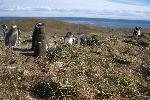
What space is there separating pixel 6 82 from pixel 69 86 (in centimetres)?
217

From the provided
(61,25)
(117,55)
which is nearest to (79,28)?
(61,25)

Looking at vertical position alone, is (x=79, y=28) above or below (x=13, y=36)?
below

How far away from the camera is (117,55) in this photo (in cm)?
2167

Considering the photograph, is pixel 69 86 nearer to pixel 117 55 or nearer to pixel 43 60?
pixel 43 60

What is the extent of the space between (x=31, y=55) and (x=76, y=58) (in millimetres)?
2454

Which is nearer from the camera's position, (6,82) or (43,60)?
(6,82)

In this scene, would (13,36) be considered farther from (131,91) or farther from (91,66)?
(131,91)

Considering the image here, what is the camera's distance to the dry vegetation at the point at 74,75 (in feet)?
48.4

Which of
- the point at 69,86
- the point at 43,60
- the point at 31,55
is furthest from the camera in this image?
the point at 31,55

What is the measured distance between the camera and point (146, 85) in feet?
56.5

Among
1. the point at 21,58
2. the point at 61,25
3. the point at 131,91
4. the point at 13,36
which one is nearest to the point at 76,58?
the point at 21,58

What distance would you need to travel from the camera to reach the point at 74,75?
650 inches

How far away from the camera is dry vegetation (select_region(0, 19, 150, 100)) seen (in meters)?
14.7

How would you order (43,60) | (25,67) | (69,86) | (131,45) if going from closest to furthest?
1. (69,86)
2. (25,67)
3. (43,60)
4. (131,45)
